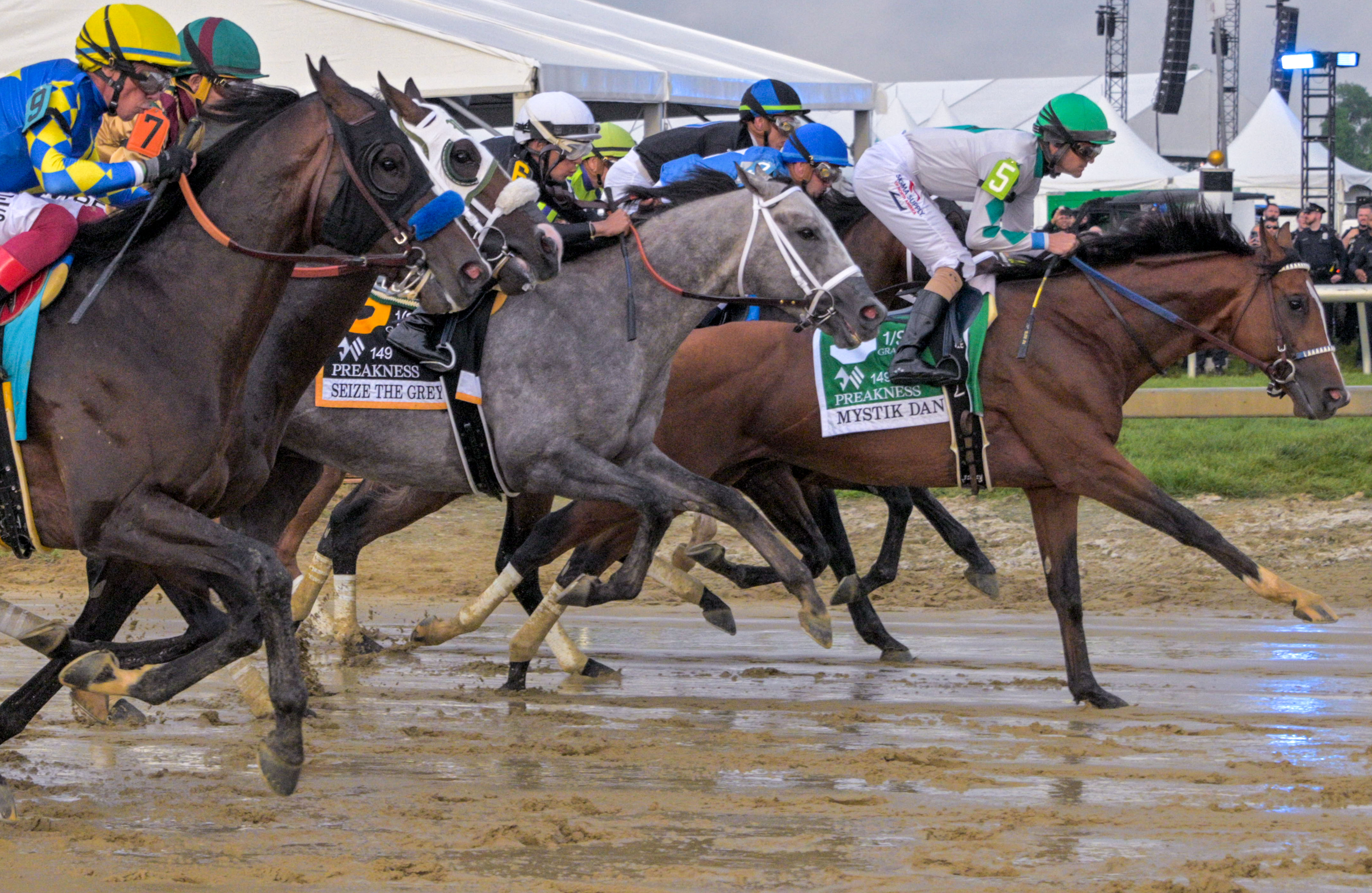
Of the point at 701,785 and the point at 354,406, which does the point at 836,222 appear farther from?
the point at 701,785

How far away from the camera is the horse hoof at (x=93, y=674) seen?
4.62 m

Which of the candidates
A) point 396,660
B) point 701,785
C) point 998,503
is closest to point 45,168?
point 701,785

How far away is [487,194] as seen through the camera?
524 centimetres

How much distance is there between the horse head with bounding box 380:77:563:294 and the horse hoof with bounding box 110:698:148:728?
6.76 ft

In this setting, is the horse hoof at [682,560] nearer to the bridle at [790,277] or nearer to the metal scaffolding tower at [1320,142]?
the bridle at [790,277]

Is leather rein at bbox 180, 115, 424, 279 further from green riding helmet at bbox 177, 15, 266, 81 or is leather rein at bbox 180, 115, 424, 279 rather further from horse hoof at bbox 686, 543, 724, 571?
horse hoof at bbox 686, 543, 724, 571

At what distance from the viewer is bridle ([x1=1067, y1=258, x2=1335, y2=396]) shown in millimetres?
6359

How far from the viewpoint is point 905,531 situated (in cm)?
951

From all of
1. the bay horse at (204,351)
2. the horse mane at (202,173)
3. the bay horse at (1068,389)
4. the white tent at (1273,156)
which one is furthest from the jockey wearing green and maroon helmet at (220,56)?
the white tent at (1273,156)

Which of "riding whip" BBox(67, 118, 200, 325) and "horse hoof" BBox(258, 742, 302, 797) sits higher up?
"riding whip" BBox(67, 118, 200, 325)

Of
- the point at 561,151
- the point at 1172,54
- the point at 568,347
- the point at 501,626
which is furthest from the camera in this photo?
the point at 1172,54

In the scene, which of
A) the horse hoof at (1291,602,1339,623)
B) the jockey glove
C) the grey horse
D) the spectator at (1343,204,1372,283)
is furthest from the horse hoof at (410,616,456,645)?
the spectator at (1343,204,1372,283)

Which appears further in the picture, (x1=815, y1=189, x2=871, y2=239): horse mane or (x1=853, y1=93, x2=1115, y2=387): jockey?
(x1=815, y1=189, x2=871, y2=239): horse mane

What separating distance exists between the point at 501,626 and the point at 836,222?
2.57 metres
